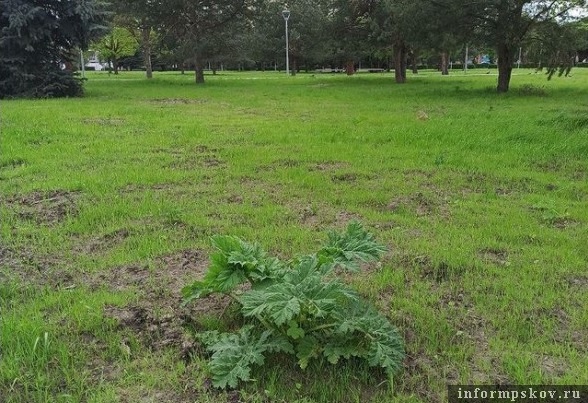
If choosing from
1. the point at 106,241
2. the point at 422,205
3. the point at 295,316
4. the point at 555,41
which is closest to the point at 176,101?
the point at 422,205

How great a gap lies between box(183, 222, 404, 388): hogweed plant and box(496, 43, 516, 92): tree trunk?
17634 millimetres

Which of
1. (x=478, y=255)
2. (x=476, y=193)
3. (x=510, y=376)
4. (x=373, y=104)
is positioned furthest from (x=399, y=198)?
(x=373, y=104)

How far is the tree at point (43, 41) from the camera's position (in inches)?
624

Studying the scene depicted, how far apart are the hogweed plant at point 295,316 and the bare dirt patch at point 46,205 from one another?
2442mm

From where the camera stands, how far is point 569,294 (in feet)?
10.4

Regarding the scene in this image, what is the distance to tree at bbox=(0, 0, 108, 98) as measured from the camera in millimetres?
15859

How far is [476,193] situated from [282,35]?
44683 mm

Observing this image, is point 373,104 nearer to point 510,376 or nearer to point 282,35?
point 510,376

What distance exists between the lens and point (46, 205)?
4.91 meters

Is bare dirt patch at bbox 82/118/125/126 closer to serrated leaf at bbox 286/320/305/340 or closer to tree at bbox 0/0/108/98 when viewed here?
tree at bbox 0/0/108/98

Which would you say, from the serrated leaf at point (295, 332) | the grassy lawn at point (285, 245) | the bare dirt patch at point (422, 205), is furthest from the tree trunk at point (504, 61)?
the serrated leaf at point (295, 332)

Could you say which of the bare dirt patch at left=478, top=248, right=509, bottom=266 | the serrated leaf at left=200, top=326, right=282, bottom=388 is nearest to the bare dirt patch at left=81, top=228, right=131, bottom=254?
the serrated leaf at left=200, top=326, right=282, bottom=388

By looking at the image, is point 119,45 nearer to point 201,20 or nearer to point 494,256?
point 201,20

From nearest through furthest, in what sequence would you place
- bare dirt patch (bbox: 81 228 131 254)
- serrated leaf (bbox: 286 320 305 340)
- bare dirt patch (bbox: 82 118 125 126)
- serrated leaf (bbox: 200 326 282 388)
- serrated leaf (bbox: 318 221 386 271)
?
serrated leaf (bbox: 200 326 282 388) → serrated leaf (bbox: 286 320 305 340) → serrated leaf (bbox: 318 221 386 271) → bare dirt patch (bbox: 81 228 131 254) → bare dirt patch (bbox: 82 118 125 126)
